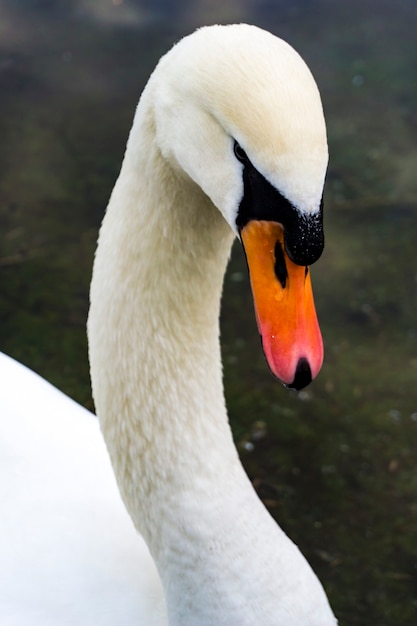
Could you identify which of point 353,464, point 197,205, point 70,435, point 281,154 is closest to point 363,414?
point 353,464

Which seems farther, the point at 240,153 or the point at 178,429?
the point at 178,429

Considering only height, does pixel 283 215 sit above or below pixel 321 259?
above

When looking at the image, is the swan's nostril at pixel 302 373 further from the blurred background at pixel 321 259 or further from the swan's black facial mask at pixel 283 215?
the blurred background at pixel 321 259

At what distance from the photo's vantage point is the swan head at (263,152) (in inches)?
55.8

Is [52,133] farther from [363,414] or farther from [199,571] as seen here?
[199,571]

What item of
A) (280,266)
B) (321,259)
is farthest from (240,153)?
(321,259)

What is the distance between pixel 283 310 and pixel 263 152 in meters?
0.25

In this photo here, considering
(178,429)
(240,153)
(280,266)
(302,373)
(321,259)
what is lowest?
(321,259)

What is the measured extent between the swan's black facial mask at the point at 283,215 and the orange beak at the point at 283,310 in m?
0.03

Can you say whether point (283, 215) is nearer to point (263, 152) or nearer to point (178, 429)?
point (263, 152)

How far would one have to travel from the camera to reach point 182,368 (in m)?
1.92

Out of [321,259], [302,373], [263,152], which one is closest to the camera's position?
[263,152]

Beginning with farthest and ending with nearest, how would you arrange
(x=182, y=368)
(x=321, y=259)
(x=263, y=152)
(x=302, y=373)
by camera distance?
(x=321, y=259)
(x=182, y=368)
(x=302, y=373)
(x=263, y=152)

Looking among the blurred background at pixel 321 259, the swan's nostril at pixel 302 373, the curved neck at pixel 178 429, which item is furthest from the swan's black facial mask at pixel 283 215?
the blurred background at pixel 321 259
